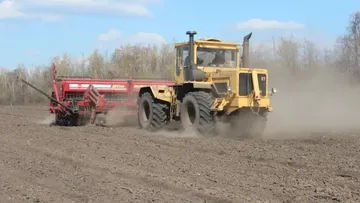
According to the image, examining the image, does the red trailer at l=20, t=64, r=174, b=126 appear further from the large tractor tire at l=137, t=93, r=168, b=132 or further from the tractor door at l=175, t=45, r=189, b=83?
the tractor door at l=175, t=45, r=189, b=83

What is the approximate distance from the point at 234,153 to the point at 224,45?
16.9ft

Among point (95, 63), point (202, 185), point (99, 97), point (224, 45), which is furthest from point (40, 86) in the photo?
point (202, 185)

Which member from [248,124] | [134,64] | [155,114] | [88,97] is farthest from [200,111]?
[134,64]

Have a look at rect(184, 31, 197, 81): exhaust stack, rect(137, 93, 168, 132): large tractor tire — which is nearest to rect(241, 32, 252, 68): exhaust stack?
rect(184, 31, 197, 81): exhaust stack

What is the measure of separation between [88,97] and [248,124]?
18.1 feet

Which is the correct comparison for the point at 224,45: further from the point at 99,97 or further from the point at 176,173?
the point at 176,173

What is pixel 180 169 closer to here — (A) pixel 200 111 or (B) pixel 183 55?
(A) pixel 200 111

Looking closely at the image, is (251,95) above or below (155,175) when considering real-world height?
above

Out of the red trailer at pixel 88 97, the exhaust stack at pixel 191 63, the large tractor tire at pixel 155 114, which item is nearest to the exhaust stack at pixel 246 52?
the exhaust stack at pixel 191 63

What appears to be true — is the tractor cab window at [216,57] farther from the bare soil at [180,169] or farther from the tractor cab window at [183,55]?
the bare soil at [180,169]

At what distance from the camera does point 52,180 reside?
7164 mm

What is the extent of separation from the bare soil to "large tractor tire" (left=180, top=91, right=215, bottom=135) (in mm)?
465

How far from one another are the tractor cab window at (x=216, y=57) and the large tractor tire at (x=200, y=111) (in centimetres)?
127

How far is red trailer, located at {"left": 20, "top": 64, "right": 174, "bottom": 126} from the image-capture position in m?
15.6
